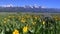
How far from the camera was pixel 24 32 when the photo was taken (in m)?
3.17

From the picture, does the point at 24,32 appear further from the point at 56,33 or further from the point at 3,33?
the point at 56,33

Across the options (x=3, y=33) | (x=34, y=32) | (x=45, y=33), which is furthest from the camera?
(x=45, y=33)

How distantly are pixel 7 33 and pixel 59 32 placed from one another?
107 cm

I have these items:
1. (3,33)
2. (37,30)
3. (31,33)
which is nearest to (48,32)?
(37,30)

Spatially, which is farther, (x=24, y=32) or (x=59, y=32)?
(x=59, y=32)

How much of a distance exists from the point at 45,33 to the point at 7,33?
74 cm

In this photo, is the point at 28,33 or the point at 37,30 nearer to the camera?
the point at 28,33

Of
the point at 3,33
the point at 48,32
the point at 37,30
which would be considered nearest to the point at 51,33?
the point at 48,32

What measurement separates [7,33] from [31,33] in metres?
0.32

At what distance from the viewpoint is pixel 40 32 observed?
366 centimetres

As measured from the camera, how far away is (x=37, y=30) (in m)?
3.61

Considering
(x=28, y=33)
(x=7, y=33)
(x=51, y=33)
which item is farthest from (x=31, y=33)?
(x=51, y=33)

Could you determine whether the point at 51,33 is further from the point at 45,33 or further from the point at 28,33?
the point at 28,33

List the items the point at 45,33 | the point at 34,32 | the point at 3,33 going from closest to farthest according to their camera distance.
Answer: the point at 3,33, the point at 34,32, the point at 45,33
